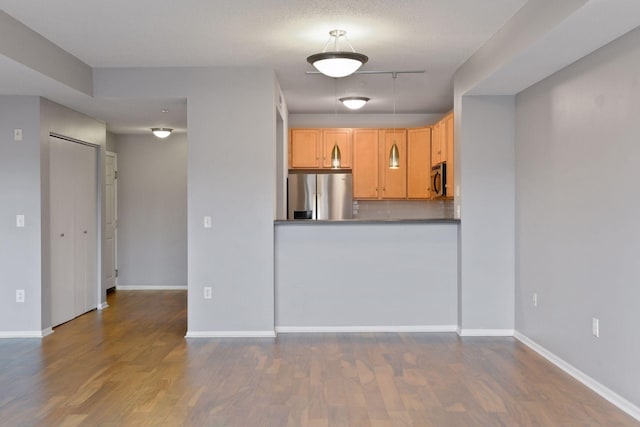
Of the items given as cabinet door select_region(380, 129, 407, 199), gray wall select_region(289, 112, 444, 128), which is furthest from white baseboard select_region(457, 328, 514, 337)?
gray wall select_region(289, 112, 444, 128)

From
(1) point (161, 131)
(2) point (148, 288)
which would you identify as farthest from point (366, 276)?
(2) point (148, 288)

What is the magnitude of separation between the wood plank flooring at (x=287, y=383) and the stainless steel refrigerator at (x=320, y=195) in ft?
8.95

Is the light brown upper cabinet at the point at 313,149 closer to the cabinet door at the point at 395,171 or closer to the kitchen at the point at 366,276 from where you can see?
the cabinet door at the point at 395,171

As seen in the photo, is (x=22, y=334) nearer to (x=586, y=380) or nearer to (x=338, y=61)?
(x=338, y=61)

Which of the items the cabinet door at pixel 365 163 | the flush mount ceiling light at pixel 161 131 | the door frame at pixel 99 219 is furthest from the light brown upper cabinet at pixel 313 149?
the door frame at pixel 99 219

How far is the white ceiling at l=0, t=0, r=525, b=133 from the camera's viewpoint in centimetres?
414

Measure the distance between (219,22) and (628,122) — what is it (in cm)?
284

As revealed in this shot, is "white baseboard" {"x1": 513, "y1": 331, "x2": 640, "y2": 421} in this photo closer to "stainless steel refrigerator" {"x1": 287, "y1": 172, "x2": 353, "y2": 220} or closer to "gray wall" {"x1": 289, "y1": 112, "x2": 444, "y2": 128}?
"stainless steel refrigerator" {"x1": 287, "y1": 172, "x2": 353, "y2": 220}

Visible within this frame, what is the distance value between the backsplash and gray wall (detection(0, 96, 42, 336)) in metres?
4.38

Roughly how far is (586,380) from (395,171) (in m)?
4.70

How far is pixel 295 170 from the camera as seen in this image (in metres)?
8.57

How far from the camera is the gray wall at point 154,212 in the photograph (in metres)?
9.27

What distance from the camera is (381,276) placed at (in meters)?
6.02

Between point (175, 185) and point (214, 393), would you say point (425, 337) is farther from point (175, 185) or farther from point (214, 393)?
point (175, 185)
